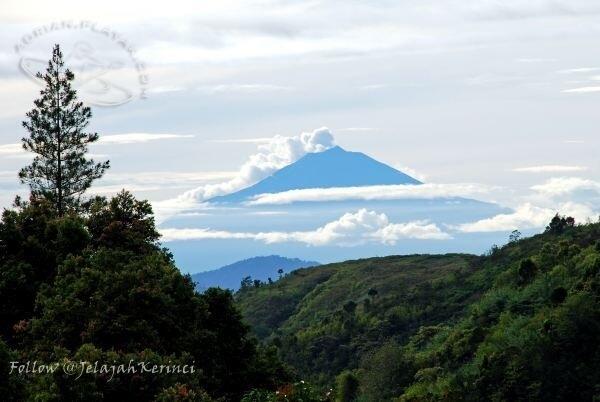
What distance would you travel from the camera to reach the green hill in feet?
226

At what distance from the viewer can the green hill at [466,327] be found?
226 ft

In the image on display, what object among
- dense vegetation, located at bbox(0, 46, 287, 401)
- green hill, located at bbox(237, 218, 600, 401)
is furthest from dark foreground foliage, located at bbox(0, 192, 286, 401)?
green hill, located at bbox(237, 218, 600, 401)

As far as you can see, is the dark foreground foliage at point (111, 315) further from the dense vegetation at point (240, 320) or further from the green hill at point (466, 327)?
the green hill at point (466, 327)

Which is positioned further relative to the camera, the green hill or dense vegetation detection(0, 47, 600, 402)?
the green hill

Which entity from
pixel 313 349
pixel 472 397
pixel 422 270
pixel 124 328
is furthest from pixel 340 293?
pixel 124 328

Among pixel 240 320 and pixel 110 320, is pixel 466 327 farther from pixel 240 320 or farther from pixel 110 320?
pixel 110 320

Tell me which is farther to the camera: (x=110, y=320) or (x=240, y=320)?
(x=240, y=320)

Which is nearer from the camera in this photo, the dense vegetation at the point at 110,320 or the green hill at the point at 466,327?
the dense vegetation at the point at 110,320

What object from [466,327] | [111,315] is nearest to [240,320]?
[111,315]

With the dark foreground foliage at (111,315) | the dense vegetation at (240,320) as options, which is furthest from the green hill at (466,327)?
the dark foreground foliage at (111,315)

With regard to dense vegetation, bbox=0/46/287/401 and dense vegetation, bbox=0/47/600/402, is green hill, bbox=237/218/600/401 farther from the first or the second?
dense vegetation, bbox=0/46/287/401

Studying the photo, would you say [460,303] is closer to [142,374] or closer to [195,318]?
[195,318]

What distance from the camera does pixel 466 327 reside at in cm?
8862

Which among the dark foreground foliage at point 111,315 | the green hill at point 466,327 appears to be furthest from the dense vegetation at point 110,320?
the green hill at point 466,327
